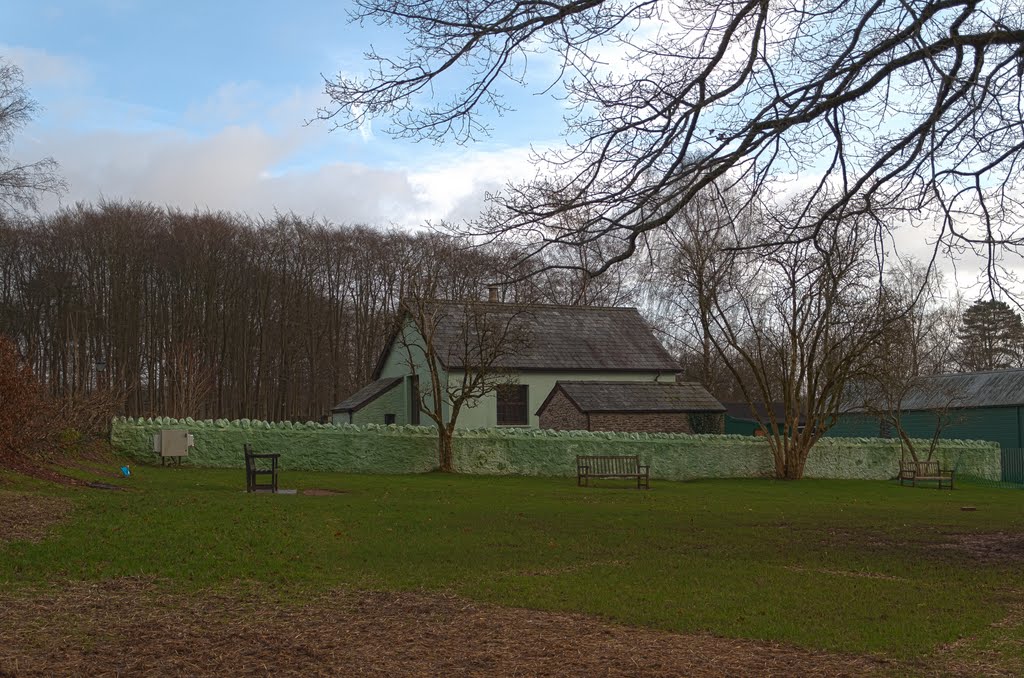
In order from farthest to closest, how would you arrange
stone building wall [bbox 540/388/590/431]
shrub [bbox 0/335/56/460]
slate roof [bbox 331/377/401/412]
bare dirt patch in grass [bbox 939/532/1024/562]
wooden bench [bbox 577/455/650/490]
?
slate roof [bbox 331/377/401/412] < stone building wall [bbox 540/388/590/431] < wooden bench [bbox 577/455/650/490] < shrub [bbox 0/335/56/460] < bare dirt patch in grass [bbox 939/532/1024/562]

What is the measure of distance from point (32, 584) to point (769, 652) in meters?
6.34

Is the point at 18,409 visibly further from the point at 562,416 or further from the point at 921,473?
the point at 921,473

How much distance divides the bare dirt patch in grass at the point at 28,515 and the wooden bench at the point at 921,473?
2648 cm

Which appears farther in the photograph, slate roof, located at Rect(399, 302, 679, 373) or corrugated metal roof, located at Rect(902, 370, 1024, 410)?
corrugated metal roof, located at Rect(902, 370, 1024, 410)

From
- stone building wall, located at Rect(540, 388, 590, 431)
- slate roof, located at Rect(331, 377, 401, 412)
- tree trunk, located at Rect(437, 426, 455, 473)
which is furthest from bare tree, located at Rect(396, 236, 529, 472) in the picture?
slate roof, located at Rect(331, 377, 401, 412)

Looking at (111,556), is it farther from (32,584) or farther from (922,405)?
(922,405)

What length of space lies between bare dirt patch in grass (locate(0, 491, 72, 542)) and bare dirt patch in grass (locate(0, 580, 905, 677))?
2815 mm

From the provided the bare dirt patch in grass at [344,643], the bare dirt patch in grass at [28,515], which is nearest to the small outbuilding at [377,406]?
the bare dirt patch in grass at [28,515]

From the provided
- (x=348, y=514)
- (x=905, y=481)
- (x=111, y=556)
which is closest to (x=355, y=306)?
(x=905, y=481)

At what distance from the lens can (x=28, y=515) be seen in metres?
11.9

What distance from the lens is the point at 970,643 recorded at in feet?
23.3

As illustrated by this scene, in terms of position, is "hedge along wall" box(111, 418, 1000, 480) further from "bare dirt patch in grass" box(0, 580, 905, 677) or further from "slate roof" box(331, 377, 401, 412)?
"bare dirt patch in grass" box(0, 580, 905, 677)

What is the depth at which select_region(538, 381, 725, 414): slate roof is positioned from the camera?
34.3 meters

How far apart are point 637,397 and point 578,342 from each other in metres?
5.74
